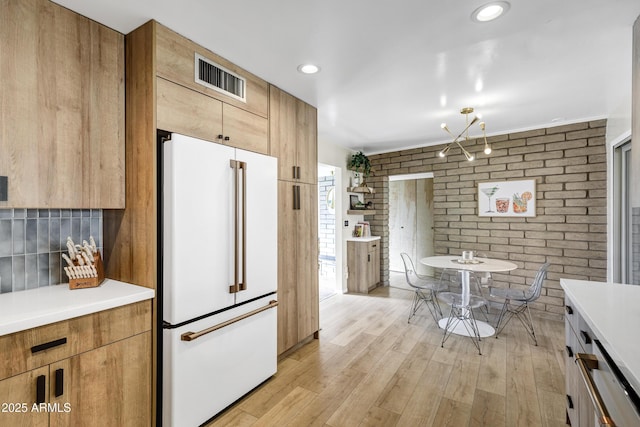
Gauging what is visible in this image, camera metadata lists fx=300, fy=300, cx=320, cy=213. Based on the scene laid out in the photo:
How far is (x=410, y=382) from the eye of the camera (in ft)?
7.86

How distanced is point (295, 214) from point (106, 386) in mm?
1823

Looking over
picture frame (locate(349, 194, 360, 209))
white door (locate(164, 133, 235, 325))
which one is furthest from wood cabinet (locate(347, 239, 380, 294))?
white door (locate(164, 133, 235, 325))

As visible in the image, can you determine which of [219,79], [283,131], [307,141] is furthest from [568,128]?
[219,79]

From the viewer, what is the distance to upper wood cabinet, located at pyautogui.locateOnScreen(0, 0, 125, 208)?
4.88ft

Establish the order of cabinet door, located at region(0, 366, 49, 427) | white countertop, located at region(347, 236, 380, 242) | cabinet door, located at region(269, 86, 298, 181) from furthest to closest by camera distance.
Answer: white countertop, located at region(347, 236, 380, 242) → cabinet door, located at region(269, 86, 298, 181) → cabinet door, located at region(0, 366, 49, 427)

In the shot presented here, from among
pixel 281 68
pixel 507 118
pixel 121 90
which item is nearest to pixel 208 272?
pixel 121 90

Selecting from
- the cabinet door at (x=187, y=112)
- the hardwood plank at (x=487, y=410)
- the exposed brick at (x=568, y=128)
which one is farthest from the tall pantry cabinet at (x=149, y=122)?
the exposed brick at (x=568, y=128)

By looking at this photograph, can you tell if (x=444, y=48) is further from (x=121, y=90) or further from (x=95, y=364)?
(x=95, y=364)

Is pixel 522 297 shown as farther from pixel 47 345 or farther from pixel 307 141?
pixel 47 345

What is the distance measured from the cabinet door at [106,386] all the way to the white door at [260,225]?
67 centimetres

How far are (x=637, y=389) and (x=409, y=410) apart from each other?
4.91 ft

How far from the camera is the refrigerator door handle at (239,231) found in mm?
2041

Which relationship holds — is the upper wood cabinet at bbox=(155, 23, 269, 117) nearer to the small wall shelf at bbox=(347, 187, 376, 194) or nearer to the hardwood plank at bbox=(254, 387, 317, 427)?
the hardwood plank at bbox=(254, 387, 317, 427)

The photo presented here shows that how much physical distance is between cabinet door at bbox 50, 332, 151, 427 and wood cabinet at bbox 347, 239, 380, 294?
12.1ft
